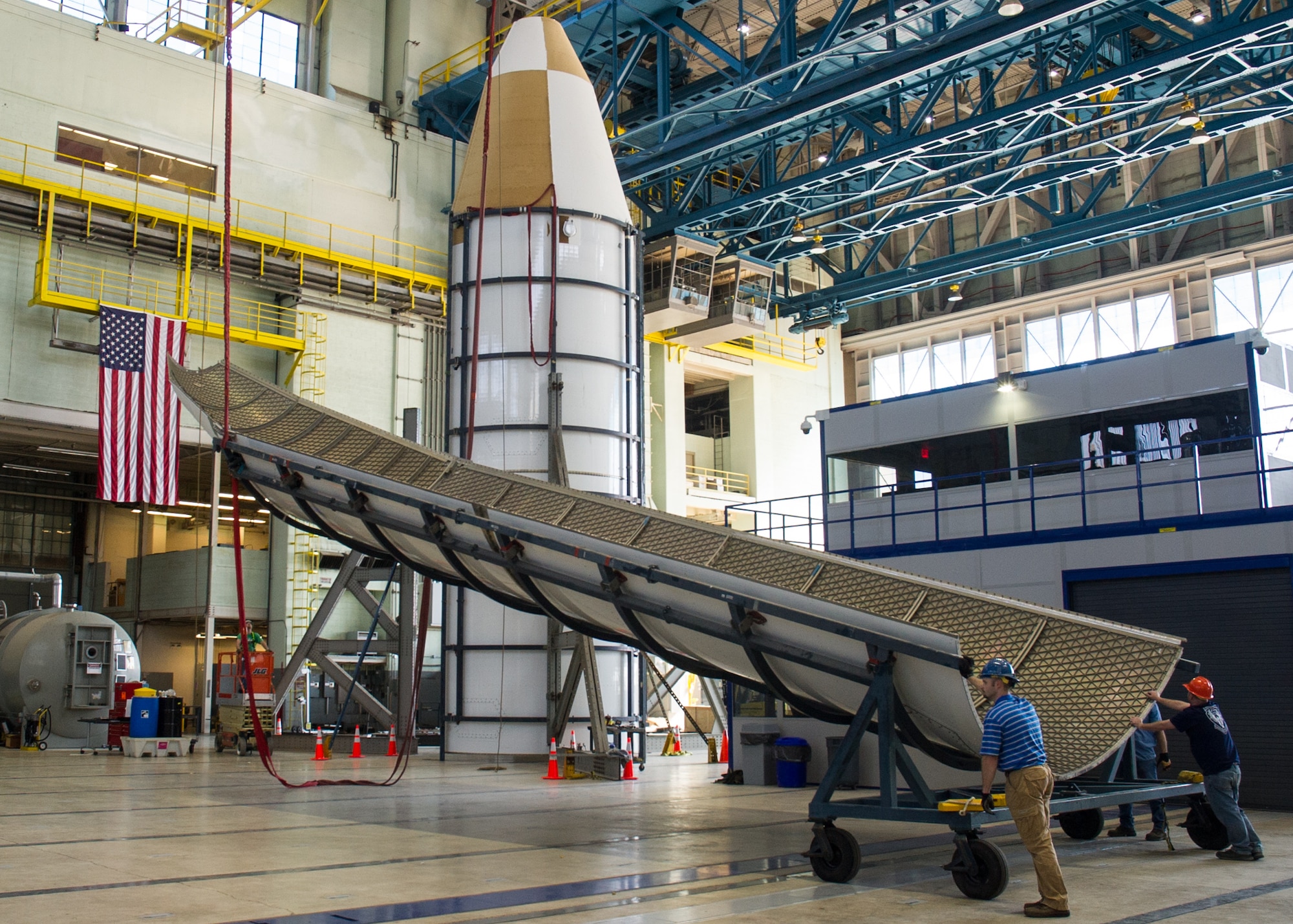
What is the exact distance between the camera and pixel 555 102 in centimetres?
2075

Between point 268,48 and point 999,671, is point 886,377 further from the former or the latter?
point 999,671

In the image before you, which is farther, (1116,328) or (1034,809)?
(1116,328)

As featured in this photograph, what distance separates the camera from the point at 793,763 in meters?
16.9

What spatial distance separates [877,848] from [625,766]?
808 cm

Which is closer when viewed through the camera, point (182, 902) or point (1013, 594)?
point (182, 902)

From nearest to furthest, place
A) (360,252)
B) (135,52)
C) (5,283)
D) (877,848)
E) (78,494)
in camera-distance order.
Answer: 1. (877,848)
2. (5,283)
3. (135,52)
4. (360,252)
5. (78,494)

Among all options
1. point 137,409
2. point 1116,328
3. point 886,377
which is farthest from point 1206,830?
point 886,377

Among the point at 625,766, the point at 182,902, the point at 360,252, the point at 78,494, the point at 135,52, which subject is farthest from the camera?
the point at 78,494

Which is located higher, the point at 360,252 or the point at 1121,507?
the point at 360,252

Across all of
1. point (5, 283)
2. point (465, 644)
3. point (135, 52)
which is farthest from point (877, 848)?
point (135, 52)

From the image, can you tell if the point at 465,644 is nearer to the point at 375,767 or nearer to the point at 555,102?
the point at 375,767

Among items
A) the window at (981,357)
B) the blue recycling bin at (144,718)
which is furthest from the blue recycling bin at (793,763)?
the window at (981,357)

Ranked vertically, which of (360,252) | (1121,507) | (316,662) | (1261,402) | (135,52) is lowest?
(316,662)

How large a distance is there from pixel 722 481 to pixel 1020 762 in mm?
35681
